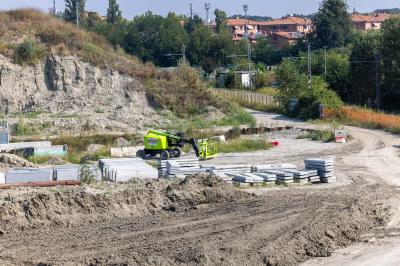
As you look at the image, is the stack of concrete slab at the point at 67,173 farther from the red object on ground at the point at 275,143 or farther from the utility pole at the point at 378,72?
the utility pole at the point at 378,72

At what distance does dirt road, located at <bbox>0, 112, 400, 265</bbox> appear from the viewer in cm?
1662

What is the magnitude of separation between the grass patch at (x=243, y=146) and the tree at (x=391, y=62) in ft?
78.7

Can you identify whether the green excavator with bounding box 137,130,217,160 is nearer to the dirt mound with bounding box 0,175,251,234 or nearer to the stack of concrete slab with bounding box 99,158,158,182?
the stack of concrete slab with bounding box 99,158,158,182

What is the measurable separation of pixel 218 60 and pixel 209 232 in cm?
8117

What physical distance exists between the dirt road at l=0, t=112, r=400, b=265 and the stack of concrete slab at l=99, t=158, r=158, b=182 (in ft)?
8.29

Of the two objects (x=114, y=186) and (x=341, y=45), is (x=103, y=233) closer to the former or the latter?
(x=114, y=186)

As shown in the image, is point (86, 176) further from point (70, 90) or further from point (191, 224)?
point (70, 90)

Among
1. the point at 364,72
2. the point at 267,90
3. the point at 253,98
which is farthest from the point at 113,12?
the point at 364,72

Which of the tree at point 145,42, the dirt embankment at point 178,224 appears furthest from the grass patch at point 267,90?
the dirt embankment at point 178,224

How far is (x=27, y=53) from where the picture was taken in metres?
47.8

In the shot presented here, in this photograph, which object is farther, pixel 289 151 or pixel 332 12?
pixel 332 12

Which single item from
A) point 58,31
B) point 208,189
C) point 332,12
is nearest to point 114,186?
point 208,189

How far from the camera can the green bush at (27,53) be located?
47656 mm

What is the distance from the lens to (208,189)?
22.3 m
